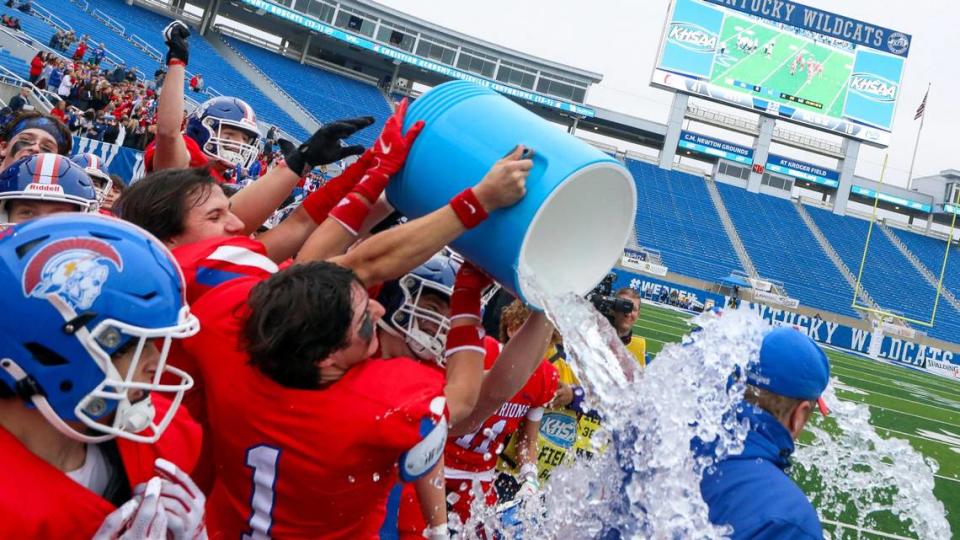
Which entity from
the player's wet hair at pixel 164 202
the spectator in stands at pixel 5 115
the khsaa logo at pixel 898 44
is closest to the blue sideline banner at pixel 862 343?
the khsaa logo at pixel 898 44

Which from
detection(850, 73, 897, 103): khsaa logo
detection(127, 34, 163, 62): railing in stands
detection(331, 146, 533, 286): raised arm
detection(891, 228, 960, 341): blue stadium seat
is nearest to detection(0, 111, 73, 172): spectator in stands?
detection(331, 146, 533, 286): raised arm

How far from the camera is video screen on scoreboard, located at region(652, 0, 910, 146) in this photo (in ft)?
105

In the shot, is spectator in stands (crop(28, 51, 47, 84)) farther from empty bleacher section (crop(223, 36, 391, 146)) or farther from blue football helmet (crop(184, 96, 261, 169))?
empty bleacher section (crop(223, 36, 391, 146))

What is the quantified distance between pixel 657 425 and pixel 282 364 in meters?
0.85

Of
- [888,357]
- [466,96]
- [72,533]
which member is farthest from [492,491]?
[888,357]

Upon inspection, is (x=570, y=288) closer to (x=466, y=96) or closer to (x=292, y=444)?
(x=466, y=96)

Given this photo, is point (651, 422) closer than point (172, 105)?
Yes

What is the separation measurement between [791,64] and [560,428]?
32908 mm

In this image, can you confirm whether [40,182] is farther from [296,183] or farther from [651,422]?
[651,422]

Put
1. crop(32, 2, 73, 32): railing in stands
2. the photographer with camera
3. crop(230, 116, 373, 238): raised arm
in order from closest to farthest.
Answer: crop(230, 116, 373, 238): raised arm, the photographer with camera, crop(32, 2, 73, 32): railing in stands

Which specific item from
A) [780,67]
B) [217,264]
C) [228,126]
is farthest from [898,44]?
[217,264]

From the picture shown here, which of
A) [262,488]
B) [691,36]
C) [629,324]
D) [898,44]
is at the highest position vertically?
[898,44]

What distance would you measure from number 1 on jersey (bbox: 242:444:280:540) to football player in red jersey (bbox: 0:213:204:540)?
0.94 feet

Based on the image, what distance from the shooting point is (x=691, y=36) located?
32.0 metres
